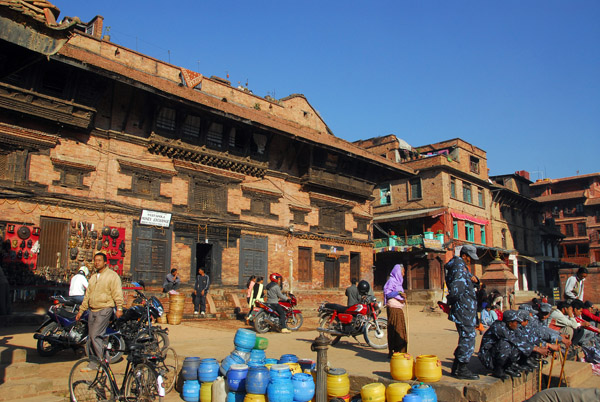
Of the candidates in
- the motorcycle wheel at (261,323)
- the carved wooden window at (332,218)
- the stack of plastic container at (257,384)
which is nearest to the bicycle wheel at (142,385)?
the stack of plastic container at (257,384)

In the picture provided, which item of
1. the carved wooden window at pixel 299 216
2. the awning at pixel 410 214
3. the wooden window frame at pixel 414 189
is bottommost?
the carved wooden window at pixel 299 216

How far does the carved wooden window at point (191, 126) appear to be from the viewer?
1978 cm

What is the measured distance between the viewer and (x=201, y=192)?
20.2m

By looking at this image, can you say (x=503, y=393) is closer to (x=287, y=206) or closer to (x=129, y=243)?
(x=129, y=243)

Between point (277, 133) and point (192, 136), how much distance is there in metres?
4.06

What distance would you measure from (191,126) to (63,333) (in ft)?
41.5

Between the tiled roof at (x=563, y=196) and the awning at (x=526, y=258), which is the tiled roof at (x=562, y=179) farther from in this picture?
the awning at (x=526, y=258)

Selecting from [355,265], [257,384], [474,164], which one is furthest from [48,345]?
[474,164]

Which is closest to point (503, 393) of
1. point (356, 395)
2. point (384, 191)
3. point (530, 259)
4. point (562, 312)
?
point (356, 395)

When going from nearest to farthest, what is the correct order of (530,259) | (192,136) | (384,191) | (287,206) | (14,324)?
1. (14,324)
2. (192,136)
3. (287,206)
4. (384,191)
5. (530,259)

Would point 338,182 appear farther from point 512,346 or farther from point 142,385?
point 142,385

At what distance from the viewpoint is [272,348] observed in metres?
10.8

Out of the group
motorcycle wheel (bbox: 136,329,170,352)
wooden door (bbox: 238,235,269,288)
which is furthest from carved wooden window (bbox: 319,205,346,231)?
motorcycle wheel (bbox: 136,329,170,352)

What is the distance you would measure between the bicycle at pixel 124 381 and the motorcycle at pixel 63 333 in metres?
1.77
